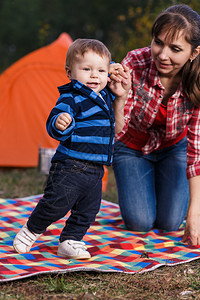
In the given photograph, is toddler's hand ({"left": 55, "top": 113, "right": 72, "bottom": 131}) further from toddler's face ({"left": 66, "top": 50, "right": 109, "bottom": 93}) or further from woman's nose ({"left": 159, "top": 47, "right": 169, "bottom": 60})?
woman's nose ({"left": 159, "top": 47, "right": 169, "bottom": 60})

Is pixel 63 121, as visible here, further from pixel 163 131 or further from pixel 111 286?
pixel 163 131

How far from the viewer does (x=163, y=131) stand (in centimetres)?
304

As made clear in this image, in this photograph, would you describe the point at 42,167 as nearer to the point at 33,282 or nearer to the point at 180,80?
the point at 180,80

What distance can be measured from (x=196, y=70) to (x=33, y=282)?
5.24 feet

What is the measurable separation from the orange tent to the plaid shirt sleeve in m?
2.92

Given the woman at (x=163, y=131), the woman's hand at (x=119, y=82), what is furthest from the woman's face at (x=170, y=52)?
the woman's hand at (x=119, y=82)

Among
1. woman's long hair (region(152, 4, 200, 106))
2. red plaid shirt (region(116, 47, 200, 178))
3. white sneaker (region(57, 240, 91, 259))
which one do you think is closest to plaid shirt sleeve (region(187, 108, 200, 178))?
red plaid shirt (region(116, 47, 200, 178))

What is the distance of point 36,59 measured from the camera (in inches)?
230

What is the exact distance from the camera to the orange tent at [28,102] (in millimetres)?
5531

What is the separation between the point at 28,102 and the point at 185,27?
11.8ft

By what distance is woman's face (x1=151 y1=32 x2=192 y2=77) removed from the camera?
2504 millimetres

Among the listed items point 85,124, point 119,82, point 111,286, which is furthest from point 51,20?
point 111,286

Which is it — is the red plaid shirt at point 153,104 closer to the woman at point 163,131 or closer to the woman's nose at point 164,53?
the woman at point 163,131

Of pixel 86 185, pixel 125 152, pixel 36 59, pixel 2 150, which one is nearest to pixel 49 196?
pixel 86 185
